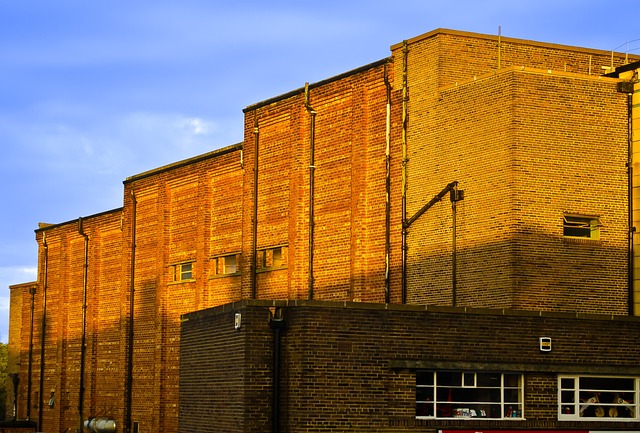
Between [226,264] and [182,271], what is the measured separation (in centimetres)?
433

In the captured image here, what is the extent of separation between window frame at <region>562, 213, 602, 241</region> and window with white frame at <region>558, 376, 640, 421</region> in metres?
6.58

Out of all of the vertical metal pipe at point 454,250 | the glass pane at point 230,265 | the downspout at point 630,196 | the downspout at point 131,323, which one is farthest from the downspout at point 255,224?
the downspout at point 630,196

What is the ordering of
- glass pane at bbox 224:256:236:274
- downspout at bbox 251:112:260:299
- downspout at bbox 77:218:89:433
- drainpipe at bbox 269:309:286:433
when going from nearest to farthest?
drainpipe at bbox 269:309:286:433, downspout at bbox 251:112:260:299, glass pane at bbox 224:256:236:274, downspout at bbox 77:218:89:433

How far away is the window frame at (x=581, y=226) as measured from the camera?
3716 centimetres

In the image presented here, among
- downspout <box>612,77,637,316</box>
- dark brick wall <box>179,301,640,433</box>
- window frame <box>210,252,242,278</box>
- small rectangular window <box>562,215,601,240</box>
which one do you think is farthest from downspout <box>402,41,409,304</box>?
window frame <box>210,252,242,278</box>

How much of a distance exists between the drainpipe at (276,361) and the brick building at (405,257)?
0.05 metres

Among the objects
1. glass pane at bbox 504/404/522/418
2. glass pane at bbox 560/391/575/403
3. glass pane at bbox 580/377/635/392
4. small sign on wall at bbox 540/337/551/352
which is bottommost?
glass pane at bbox 504/404/522/418

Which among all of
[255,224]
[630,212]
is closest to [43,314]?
[255,224]

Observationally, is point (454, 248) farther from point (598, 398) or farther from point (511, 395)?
point (511, 395)

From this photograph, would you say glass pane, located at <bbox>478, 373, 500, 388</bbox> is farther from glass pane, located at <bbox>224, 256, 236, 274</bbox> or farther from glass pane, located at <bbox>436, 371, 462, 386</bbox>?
glass pane, located at <bbox>224, 256, 236, 274</bbox>

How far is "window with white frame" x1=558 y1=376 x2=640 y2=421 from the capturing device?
30859 millimetres

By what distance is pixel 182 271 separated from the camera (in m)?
54.8

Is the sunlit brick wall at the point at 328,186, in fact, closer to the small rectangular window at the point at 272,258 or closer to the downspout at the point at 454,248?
the small rectangular window at the point at 272,258

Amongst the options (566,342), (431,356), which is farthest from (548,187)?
(431,356)
